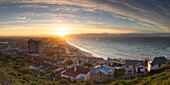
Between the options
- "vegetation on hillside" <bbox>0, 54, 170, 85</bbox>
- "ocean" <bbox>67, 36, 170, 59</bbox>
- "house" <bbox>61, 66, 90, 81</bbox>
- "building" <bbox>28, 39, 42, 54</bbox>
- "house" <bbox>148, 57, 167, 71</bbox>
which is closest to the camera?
"vegetation on hillside" <bbox>0, 54, 170, 85</bbox>

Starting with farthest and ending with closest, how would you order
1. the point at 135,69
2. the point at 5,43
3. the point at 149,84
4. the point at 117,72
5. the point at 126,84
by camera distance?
the point at 5,43, the point at 135,69, the point at 117,72, the point at 126,84, the point at 149,84

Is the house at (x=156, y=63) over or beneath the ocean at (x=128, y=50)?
over

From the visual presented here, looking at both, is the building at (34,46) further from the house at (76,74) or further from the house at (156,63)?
the house at (156,63)

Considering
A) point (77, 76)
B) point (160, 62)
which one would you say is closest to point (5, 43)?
point (77, 76)

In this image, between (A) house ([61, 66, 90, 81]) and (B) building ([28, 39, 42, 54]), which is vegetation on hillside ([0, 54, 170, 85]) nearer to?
(A) house ([61, 66, 90, 81])

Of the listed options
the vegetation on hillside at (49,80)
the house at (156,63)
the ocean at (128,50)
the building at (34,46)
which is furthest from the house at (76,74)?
the ocean at (128,50)

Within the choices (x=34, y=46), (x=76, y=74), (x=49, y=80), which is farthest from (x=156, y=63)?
(x=34, y=46)

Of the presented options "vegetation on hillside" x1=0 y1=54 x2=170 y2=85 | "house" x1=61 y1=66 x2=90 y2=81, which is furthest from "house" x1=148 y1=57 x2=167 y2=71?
"house" x1=61 y1=66 x2=90 y2=81

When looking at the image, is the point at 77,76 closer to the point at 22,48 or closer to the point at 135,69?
A: the point at 135,69

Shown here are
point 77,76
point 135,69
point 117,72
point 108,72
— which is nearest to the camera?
point 108,72
